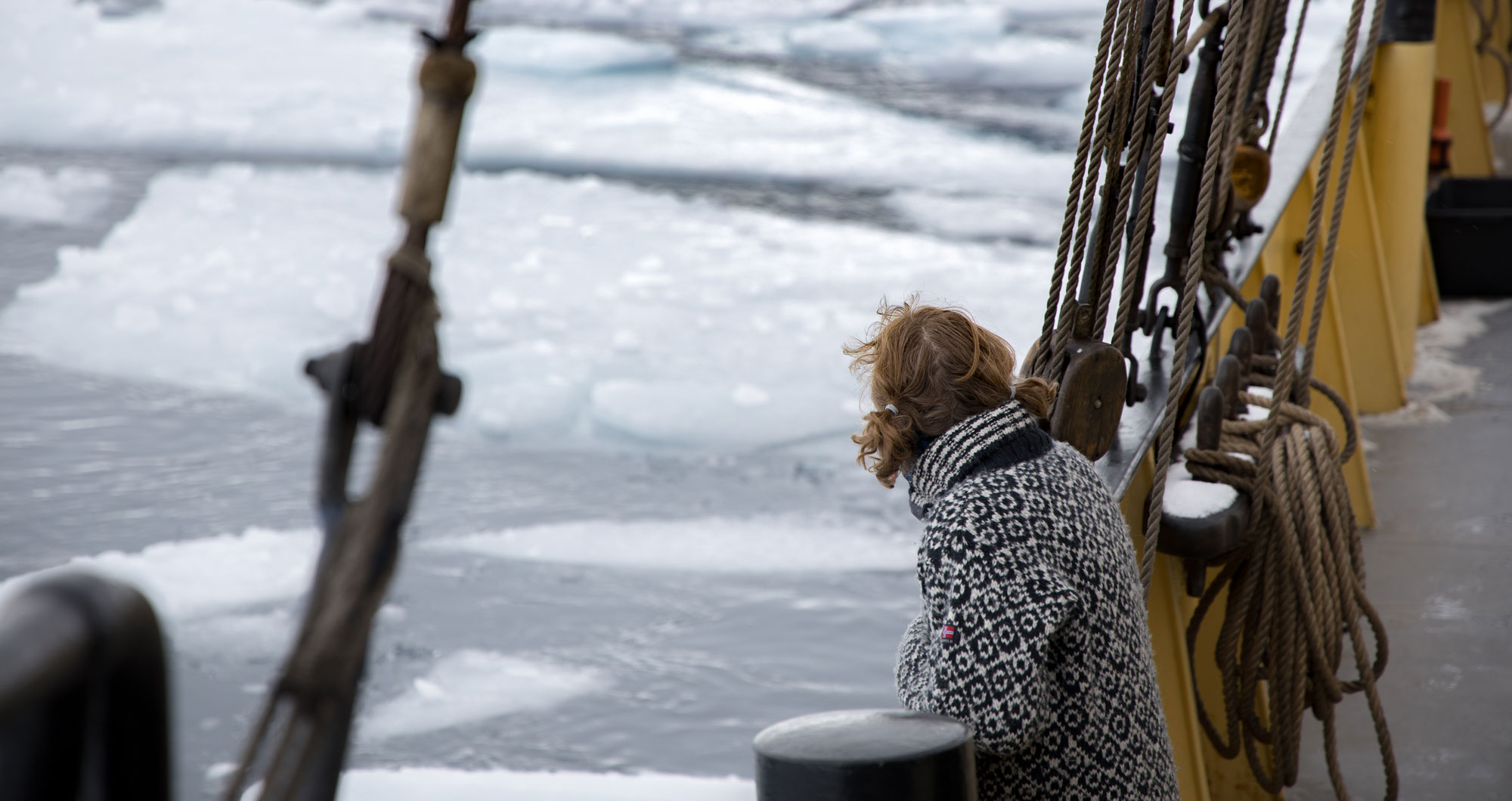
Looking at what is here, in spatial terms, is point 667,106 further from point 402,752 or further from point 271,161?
point 402,752

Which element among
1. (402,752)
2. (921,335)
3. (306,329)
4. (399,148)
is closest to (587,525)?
(402,752)

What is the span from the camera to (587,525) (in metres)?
4.19

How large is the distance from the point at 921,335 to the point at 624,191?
7547mm

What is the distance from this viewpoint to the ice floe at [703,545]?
155 inches

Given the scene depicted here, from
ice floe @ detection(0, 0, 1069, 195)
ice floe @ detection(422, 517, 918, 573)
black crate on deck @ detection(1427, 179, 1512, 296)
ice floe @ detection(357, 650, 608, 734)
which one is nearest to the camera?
ice floe @ detection(357, 650, 608, 734)

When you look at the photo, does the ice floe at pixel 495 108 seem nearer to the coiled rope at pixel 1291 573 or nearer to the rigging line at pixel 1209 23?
the rigging line at pixel 1209 23

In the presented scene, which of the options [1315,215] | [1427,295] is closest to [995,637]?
[1315,215]

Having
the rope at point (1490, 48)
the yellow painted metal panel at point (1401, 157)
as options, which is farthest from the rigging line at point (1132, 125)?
the rope at point (1490, 48)

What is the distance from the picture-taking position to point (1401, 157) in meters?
3.43

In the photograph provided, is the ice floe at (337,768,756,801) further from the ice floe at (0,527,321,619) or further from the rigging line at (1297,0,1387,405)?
the ice floe at (0,527,321,619)

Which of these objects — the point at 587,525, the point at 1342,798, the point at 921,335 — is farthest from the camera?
the point at 587,525

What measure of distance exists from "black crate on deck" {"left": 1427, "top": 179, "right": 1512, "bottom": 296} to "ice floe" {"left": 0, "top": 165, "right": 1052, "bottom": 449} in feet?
5.41

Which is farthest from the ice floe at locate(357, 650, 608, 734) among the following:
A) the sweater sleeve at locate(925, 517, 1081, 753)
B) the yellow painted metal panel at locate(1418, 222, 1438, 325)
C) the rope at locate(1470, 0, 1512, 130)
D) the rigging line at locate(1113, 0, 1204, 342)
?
the rope at locate(1470, 0, 1512, 130)

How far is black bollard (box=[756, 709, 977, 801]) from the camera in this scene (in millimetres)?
714
